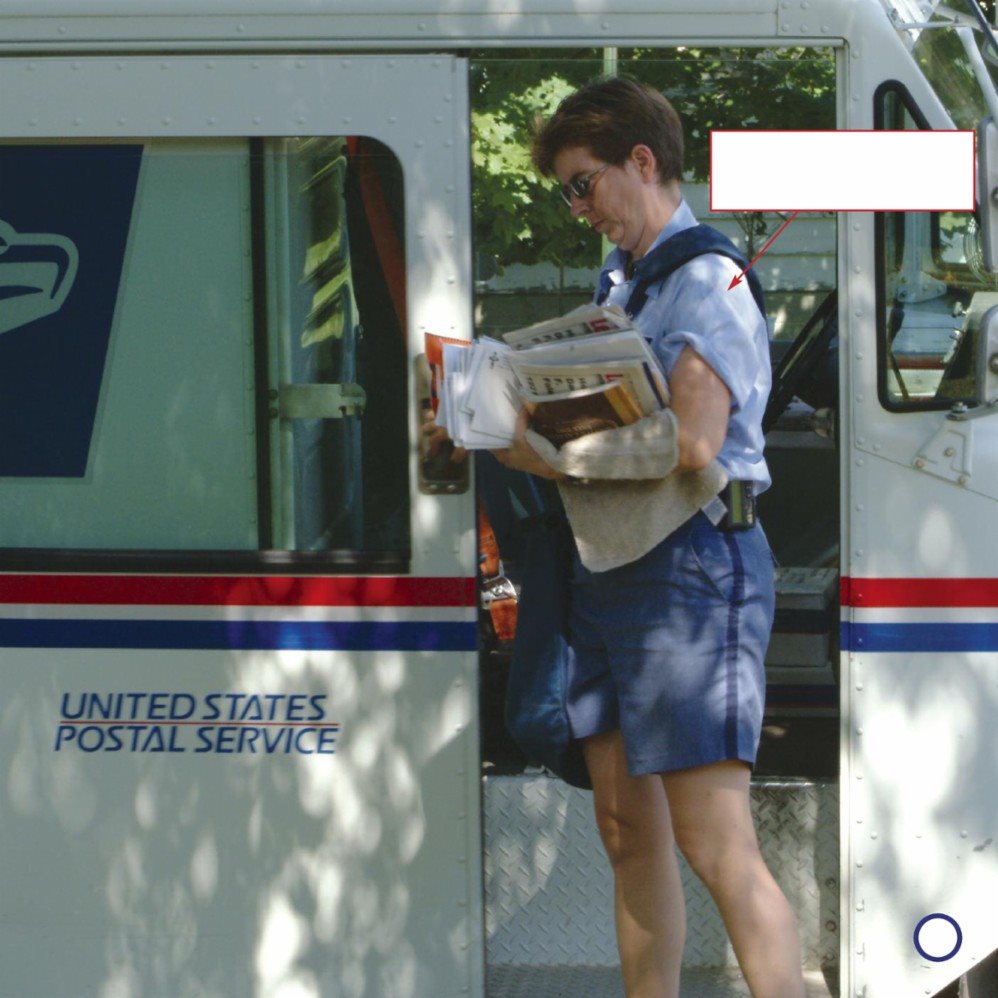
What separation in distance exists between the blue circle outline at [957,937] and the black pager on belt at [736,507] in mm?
940

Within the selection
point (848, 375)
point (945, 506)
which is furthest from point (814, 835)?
point (848, 375)

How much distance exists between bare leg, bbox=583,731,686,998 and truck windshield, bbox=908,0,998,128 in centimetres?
137

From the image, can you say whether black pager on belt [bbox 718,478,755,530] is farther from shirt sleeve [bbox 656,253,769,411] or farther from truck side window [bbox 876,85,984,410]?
truck side window [bbox 876,85,984,410]

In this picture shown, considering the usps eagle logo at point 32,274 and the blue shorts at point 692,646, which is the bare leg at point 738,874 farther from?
the usps eagle logo at point 32,274

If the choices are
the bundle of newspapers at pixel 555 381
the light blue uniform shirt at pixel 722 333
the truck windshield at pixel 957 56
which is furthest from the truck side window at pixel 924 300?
the bundle of newspapers at pixel 555 381

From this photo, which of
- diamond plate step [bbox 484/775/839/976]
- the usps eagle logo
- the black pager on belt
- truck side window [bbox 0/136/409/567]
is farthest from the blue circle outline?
the usps eagle logo

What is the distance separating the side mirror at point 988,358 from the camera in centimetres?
253

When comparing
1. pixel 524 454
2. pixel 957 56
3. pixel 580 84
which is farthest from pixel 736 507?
pixel 957 56

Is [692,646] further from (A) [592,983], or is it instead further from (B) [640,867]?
(A) [592,983]

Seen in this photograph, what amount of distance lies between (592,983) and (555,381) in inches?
54.1

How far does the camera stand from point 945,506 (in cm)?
277

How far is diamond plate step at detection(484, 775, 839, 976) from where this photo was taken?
9.85ft

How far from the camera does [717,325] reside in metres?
2.37

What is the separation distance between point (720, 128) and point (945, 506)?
0.93 metres
